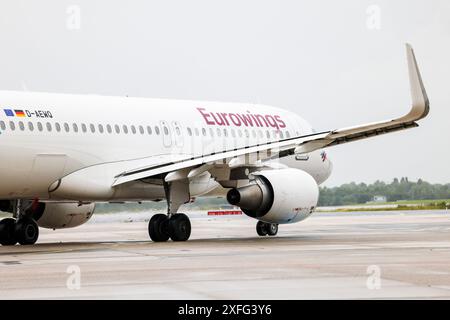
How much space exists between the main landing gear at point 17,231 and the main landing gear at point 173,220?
3.49 meters

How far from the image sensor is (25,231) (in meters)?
24.6

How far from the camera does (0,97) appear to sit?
70.3ft

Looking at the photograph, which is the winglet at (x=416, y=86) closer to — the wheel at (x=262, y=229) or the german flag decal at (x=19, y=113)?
the wheel at (x=262, y=229)

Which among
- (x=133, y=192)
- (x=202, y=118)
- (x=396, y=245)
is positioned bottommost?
(x=396, y=245)

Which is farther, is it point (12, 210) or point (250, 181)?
point (12, 210)

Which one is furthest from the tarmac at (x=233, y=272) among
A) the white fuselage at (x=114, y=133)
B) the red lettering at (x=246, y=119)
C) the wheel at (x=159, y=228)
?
the red lettering at (x=246, y=119)

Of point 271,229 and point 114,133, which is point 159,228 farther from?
point 271,229

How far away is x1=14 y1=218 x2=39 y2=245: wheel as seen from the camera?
80.4ft

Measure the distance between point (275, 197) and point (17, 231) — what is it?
23.4ft

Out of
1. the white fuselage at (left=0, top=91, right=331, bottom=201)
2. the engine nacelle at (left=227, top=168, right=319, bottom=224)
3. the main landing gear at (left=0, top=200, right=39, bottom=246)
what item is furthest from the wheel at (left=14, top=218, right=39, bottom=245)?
the engine nacelle at (left=227, top=168, right=319, bottom=224)

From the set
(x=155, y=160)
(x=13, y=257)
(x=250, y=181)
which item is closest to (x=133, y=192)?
(x=155, y=160)

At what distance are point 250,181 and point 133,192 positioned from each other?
11.3 ft

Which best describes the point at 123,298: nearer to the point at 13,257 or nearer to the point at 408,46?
the point at 13,257

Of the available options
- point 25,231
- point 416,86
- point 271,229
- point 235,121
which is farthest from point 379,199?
point 416,86
